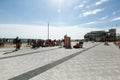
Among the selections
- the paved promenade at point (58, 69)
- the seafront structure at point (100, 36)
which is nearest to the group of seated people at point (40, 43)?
the paved promenade at point (58, 69)

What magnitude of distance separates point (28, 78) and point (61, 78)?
1.19 meters

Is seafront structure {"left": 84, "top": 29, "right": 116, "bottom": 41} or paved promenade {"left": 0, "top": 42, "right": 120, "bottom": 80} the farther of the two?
seafront structure {"left": 84, "top": 29, "right": 116, "bottom": 41}

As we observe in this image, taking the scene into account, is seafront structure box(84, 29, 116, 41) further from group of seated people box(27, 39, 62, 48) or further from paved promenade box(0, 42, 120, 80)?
paved promenade box(0, 42, 120, 80)

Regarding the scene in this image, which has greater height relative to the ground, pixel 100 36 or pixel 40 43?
pixel 100 36

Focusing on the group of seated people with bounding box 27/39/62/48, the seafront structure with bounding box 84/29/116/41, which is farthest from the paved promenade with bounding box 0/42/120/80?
the seafront structure with bounding box 84/29/116/41

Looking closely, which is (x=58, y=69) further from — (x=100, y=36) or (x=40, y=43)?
(x=100, y=36)

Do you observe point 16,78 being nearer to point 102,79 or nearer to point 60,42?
point 102,79

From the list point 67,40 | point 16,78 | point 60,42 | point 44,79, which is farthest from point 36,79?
point 60,42

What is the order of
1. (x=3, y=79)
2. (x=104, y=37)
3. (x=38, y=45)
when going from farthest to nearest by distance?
(x=104, y=37)
(x=38, y=45)
(x=3, y=79)

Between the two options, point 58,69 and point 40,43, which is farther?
point 40,43

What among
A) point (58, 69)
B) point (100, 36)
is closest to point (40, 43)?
point (58, 69)

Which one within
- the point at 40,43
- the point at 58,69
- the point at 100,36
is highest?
the point at 100,36

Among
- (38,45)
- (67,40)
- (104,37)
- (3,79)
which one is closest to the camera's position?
(3,79)

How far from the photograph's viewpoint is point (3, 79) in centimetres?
670
